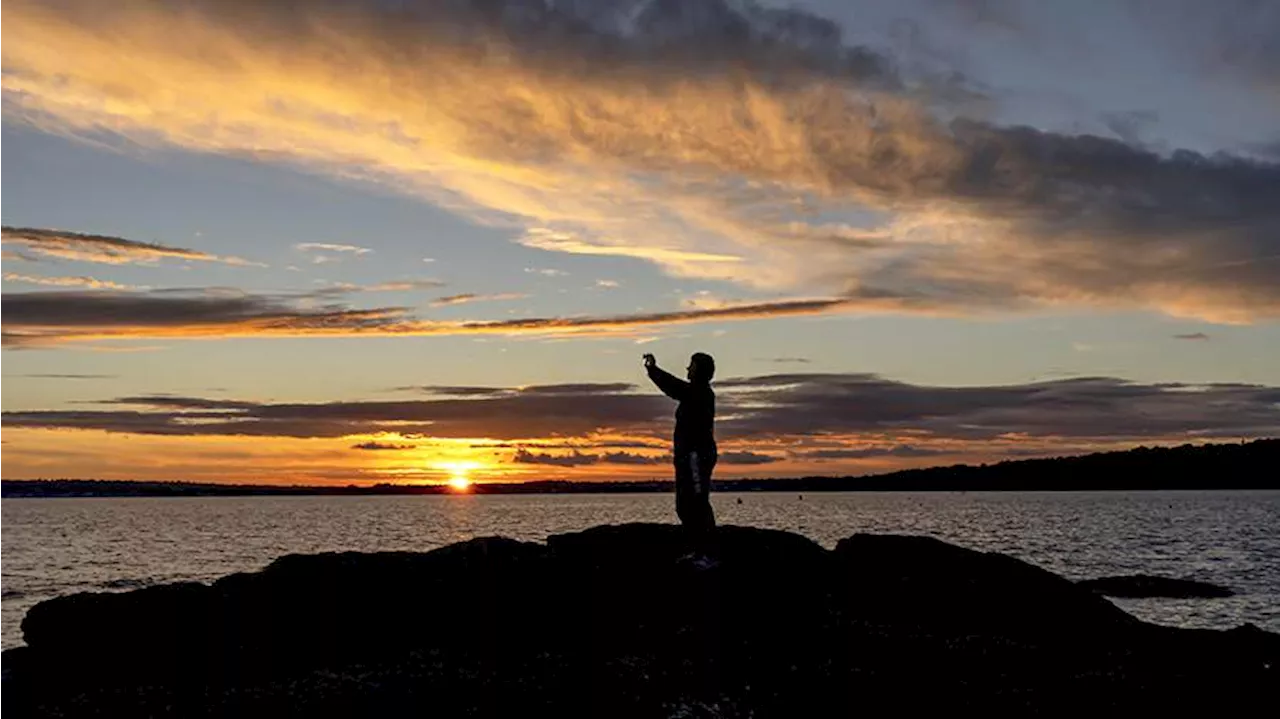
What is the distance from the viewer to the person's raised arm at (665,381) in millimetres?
22578

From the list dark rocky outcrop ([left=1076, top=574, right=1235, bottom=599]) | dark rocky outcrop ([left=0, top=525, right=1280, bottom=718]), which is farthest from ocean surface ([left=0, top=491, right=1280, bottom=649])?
dark rocky outcrop ([left=0, top=525, right=1280, bottom=718])

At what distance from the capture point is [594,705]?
1645 cm

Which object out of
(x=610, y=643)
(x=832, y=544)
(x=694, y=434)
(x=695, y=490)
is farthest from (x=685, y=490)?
(x=832, y=544)

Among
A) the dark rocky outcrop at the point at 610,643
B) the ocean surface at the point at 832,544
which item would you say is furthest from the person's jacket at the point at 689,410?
the ocean surface at the point at 832,544

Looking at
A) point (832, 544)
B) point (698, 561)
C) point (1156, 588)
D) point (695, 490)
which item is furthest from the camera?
point (832, 544)

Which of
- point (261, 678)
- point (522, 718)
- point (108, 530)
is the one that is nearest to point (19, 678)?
point (261, 678)

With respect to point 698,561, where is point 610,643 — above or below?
below

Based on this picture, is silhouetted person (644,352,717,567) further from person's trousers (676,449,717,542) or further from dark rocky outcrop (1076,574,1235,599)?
dark rocky outcrop (1076,574,1235,599)

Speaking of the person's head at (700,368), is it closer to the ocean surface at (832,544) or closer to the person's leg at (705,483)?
the person's leg at (705,483)

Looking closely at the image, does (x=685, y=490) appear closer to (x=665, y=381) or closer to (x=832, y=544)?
(x=665, y=381)

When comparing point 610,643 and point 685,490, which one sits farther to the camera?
point 685,490

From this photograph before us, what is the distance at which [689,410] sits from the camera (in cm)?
2272

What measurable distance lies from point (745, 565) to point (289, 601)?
7978 mm

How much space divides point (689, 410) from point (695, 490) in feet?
5.11
